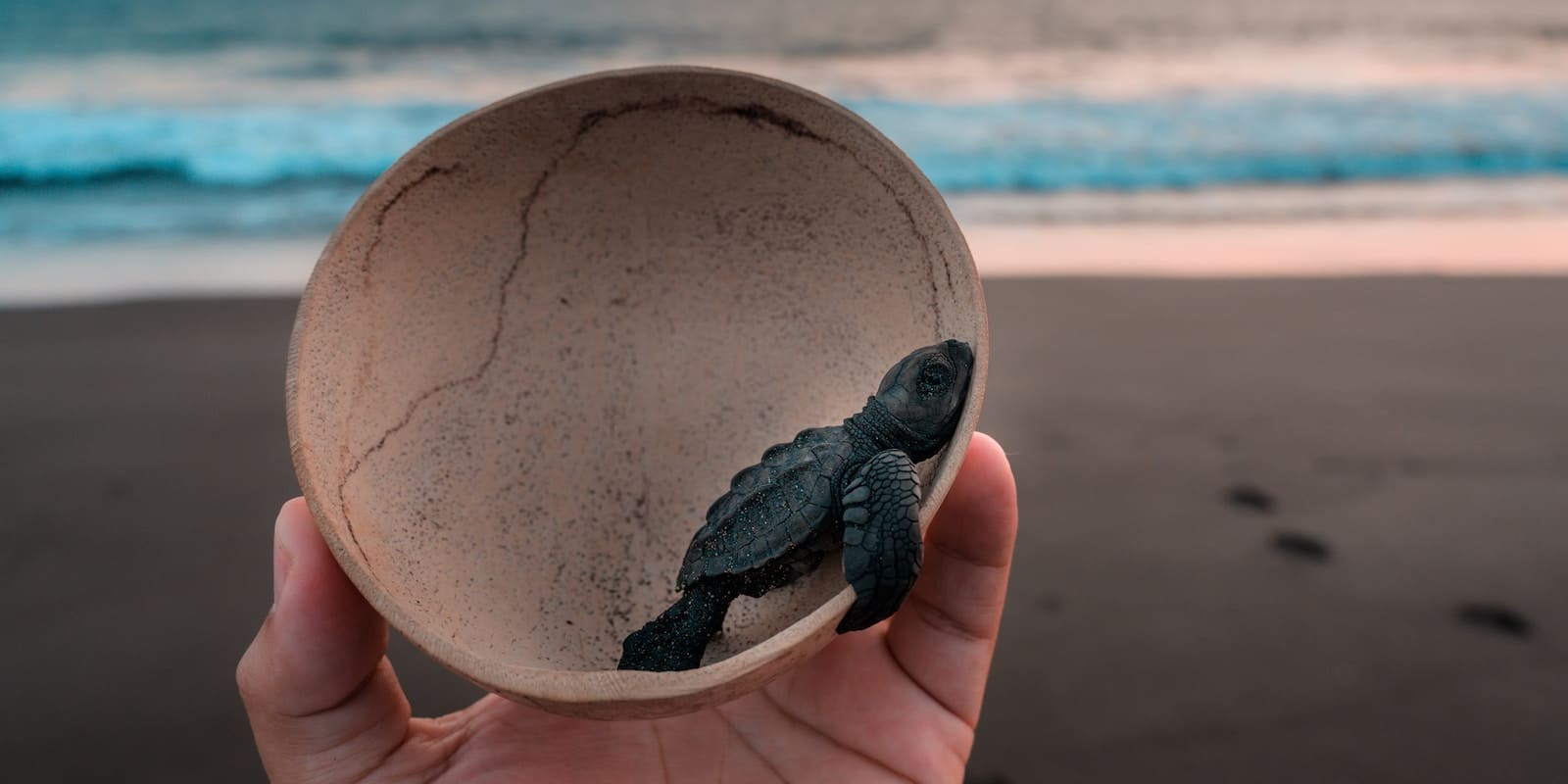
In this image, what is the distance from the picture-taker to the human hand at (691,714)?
0.97 meters

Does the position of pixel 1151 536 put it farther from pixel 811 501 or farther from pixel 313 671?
pixel 313 671

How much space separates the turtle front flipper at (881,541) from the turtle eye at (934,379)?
108 millimetres

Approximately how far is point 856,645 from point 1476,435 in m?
2.10

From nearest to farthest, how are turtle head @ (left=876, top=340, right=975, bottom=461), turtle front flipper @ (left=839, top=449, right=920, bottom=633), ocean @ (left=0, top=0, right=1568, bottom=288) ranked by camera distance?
turtle front flipper @ (left=839, top=449, right=920, bottom=633) → turtle head @ (left=876, top=340, right=975, bottom=461) → ocean @ (left=0, top=0, right=1568, bottom=288)

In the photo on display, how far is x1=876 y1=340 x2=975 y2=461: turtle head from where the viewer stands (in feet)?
3.34

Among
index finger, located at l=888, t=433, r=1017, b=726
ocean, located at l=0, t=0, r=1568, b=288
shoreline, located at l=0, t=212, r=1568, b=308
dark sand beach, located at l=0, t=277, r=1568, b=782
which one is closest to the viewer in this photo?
index finger, located at l=888, t=433, r=1017, b=726

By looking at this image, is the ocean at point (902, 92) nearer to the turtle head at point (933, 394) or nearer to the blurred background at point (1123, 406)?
the blurred background at point (1123, 406)

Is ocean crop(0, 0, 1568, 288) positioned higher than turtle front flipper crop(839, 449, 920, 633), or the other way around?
ocean crop(0, 0, 1568, 288)

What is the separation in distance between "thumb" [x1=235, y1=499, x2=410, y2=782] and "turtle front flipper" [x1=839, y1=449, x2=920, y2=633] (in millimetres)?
531

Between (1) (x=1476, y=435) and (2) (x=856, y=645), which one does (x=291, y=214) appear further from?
(1) (x=1476, y=435)

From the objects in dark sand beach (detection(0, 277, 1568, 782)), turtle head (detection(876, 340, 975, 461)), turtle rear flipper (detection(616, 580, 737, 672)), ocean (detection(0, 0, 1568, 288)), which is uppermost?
ocean (detection(0, 0, 1568, 288))

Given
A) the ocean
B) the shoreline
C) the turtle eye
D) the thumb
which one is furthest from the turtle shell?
the ocean

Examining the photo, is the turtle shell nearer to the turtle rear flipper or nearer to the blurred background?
the turtle rear flipper

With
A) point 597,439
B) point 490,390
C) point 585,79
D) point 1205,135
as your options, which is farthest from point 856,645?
point 1205,135
